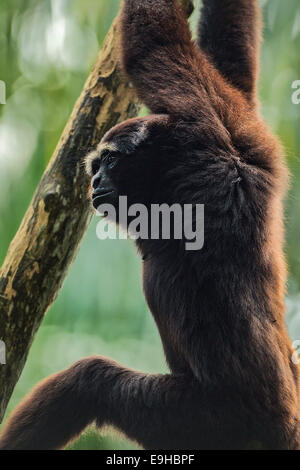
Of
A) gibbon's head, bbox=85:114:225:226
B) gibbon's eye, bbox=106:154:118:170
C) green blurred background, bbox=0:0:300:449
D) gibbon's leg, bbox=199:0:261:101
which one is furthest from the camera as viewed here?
green blurred background, bbox=0:0:300:449

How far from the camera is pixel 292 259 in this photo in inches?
123

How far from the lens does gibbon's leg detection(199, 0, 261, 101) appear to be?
2.55m

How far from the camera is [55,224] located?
241 centimetres

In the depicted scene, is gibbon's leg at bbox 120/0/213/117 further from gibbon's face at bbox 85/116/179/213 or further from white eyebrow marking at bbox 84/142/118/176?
white eyebrow marking at bbox 84/142/118/176

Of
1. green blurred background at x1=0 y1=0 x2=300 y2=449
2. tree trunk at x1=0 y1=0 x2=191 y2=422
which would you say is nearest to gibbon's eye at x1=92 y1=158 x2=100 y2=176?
tree trunk at x1=0 y1=0 x2=191 y2=422

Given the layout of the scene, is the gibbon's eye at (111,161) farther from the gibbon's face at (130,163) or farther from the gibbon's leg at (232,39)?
the gibbon's leg at (232,39)

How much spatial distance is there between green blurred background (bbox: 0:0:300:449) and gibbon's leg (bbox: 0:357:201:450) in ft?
4.07

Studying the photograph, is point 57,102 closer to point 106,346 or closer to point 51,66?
point 51,66

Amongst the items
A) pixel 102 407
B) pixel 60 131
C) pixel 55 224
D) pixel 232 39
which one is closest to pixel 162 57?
pixel 232 39

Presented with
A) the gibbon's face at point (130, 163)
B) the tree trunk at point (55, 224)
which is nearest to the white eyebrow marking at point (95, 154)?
the gibbon's face at point (130, 163)

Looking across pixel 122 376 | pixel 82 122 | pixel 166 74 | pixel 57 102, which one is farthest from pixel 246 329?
pixel 57 102

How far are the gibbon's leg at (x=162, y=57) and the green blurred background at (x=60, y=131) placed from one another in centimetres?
142

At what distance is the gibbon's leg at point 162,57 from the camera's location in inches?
80.8

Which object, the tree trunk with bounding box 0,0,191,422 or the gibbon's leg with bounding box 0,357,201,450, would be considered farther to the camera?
the tree trunk with bounding box 0,0,191,422
